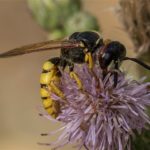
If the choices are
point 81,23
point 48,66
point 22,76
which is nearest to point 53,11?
point 81,23

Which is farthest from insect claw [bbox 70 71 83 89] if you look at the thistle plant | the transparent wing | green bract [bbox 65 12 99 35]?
the thistle plant

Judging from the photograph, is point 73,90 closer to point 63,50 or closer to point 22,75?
point 63,50

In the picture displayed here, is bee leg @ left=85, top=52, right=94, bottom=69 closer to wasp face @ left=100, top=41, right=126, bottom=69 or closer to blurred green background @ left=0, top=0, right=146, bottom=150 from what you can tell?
wasp face @ left=100, top=41, right=126, bottom=69

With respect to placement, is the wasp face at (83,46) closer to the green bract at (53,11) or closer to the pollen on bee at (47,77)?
the pollen on bee at (47,77)

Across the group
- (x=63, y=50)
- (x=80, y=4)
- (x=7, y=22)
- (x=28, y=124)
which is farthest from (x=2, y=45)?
(x=63, y=50)

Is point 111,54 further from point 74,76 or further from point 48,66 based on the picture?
point 48,66

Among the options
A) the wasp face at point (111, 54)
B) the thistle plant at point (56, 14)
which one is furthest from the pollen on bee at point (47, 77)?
the thistle plant at point (56, 14)
